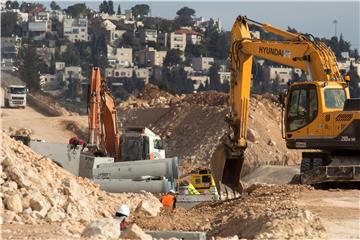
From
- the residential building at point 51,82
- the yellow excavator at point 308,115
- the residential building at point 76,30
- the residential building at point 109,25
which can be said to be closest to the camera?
the yellow excavator at point 308,115

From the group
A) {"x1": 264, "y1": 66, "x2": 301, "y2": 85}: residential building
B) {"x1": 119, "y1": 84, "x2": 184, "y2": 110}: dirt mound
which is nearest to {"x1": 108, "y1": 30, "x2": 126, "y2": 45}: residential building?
{"x1": 264, "y1": 66, "x2": 301, "y2": 85}: residential building

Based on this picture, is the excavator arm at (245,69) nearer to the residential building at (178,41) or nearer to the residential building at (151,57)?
the residential building at (151,57)

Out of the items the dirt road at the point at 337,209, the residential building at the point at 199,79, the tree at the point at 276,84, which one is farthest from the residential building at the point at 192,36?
the dirt road at the point at 337,209

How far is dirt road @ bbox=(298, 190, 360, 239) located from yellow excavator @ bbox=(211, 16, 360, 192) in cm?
136

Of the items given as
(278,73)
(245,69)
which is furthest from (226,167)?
(278,73)

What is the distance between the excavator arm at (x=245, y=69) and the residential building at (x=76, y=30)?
470 feet

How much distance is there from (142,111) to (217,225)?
1637 inches

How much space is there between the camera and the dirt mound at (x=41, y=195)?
1689 centimetres

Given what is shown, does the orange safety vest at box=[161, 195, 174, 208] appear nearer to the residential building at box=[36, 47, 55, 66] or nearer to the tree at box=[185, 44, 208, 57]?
the residential building at box=[36, 47, 55, 66]

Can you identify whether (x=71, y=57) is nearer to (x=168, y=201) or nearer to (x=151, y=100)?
(x=151, y=100)

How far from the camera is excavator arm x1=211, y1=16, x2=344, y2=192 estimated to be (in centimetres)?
2334

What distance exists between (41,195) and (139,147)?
52.0 ft

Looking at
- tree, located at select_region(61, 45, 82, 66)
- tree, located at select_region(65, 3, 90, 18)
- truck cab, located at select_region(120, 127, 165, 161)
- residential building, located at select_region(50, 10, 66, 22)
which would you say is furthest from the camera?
tree, located at select_region(65, 3, 90, 18)

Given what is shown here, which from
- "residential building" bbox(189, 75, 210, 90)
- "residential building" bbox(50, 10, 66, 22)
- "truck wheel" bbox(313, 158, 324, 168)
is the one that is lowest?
"residential building" bbox(189, 75, 210, 90)
